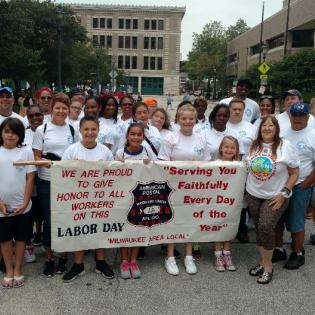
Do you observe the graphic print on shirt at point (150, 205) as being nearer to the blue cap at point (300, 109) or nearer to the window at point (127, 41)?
the blue cap at point (300, 109)

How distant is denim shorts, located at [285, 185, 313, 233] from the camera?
5.03 m

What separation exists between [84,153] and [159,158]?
90cm

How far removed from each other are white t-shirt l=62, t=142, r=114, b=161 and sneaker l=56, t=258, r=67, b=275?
1.20 m

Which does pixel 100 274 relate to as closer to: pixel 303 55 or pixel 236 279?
pixel 236 279

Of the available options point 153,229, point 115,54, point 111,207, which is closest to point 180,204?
point 153,229

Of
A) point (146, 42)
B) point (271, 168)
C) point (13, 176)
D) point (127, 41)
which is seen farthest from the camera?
point (127, 41)

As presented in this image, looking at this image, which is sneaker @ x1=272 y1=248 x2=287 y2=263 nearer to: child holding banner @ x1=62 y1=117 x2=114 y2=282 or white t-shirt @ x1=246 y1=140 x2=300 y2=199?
white t-shirt @ x1=246 y1=140 x2=300 y2=199

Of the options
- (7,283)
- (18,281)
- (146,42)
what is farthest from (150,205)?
(146,42)

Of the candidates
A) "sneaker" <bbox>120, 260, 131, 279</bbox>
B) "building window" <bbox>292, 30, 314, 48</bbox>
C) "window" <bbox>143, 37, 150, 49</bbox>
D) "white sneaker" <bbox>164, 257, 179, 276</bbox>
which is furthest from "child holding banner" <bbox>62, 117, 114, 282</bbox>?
Result: "window" <bbox>143, 37, 150, 49</bbox>

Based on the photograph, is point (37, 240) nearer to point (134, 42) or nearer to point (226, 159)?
point (226, 159)

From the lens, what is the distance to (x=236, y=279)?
15.7 ft

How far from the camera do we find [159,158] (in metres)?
5.09

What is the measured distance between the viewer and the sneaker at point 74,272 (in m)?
4.65

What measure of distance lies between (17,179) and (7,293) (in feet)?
3.74
